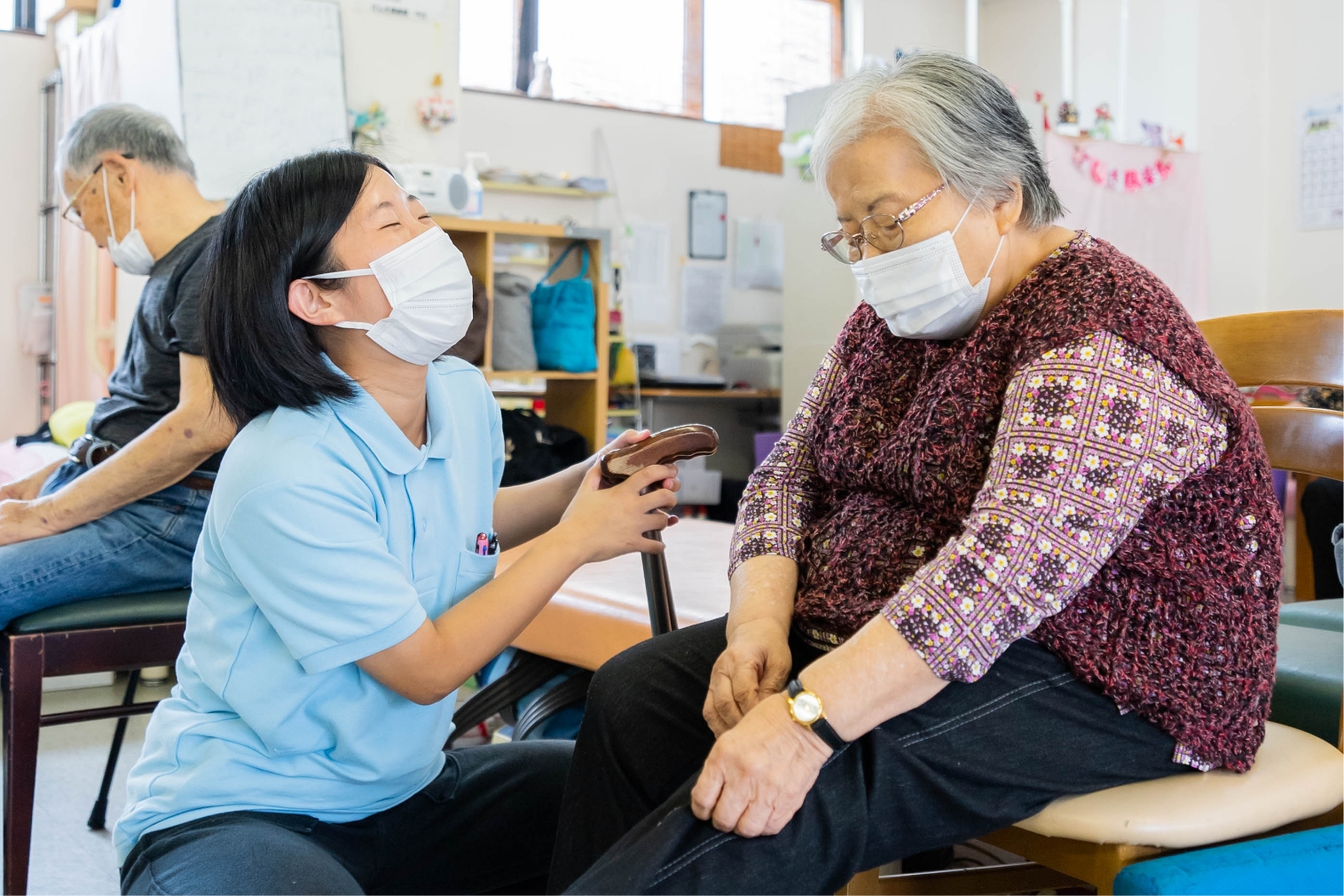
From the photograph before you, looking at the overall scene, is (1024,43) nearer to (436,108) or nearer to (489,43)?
(489,43)

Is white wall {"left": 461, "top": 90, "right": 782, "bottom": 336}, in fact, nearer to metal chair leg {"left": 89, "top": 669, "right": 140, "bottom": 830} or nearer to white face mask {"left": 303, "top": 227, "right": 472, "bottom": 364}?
metal chair leg {"left": 89, "top": 669, "right": 140, "bottom": 830}

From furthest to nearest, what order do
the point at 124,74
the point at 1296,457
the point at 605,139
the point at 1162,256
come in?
the point at 605,139 < the point at 1162,256 < the point at 124,74 < the point at 1296,457

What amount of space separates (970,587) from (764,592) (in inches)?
12.3

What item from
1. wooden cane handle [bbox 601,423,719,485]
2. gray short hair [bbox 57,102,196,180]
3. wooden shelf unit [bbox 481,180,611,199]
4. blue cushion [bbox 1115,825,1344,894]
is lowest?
blue cushion [bbox 1115,825,1344,894]

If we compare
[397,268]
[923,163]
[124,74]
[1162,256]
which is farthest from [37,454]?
[1162,256]

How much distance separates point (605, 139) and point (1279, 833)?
5360 millimetres

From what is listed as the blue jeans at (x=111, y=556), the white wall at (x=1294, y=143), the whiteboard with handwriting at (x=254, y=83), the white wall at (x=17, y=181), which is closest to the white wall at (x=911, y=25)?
the white wall at (x=1294, y=143)

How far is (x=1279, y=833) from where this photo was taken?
1.09 m

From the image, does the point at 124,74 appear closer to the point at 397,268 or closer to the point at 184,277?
the point at 184,277

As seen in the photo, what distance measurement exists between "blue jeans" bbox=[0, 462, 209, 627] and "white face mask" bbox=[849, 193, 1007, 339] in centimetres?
128

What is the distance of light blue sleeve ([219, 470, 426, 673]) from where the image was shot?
1.01 metres

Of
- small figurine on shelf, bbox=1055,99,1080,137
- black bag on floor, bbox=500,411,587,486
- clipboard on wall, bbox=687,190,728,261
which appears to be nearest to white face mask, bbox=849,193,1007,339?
black bag on floor, bbox=500,411,587,486

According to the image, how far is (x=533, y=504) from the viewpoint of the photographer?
144 centimetres

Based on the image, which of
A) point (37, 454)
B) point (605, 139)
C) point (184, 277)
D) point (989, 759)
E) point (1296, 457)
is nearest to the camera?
point (989, 759)
